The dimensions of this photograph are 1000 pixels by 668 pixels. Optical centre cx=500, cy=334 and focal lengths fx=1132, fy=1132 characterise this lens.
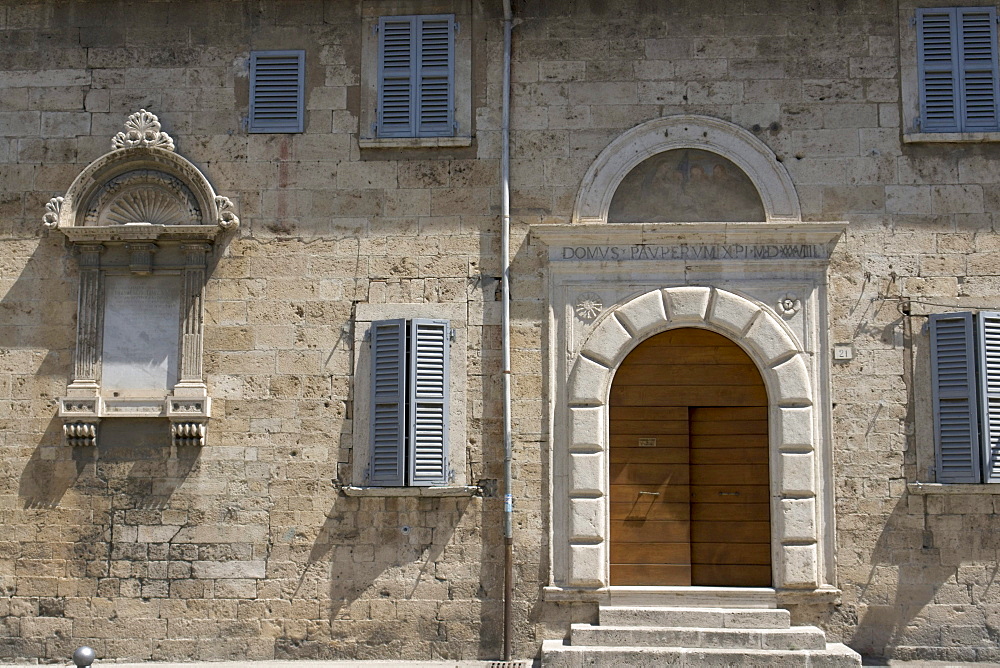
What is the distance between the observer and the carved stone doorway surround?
981 centimetres

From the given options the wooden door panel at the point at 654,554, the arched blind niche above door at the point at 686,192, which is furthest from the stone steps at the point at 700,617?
the arched blind niche above door at the point at 686,192

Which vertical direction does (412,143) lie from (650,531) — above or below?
above

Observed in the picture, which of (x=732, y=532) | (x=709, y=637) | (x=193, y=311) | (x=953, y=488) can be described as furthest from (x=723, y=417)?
(x=193, y=311)

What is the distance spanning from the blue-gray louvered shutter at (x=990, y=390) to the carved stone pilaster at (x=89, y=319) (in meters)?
7.81

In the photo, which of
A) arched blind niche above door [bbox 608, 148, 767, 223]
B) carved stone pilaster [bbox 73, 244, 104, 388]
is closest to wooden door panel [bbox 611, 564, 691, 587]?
arched blind niche above door [bbox 608, 148, 767, 223]


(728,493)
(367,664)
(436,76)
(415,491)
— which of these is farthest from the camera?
(436,76)

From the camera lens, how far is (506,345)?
10.0 metres

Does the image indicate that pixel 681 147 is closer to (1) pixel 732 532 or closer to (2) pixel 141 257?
(1) pixel 732 532

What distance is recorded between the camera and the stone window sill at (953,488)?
31.8 ft

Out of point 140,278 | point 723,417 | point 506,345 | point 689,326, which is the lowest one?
point 723,417

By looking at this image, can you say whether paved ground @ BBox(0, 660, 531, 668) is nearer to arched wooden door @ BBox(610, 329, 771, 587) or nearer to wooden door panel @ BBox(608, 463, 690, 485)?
arched wooden door @ BBox(610, 329, 771, 587)

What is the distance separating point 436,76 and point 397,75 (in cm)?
36

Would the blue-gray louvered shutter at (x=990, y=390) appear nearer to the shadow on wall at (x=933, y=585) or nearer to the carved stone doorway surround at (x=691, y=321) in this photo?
the shadow on wall at (x=933, y=585)

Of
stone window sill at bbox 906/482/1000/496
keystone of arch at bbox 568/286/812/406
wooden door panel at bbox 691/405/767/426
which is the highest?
keystone of arch at bbox 568/286/812/406
